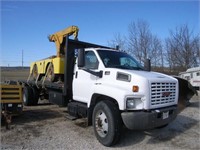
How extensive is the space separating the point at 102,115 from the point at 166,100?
1.61 m

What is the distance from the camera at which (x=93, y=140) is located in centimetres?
640

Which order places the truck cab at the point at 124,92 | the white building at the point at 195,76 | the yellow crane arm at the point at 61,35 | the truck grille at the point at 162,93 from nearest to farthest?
the truck cab at the point at 124,92, the truck grille at the point at 162,93, the yellow crane arm at the point at 61,35, the white building at the point at 195,76

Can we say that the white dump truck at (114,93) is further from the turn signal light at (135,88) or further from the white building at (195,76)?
the white building at (195,76)

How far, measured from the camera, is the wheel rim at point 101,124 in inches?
238

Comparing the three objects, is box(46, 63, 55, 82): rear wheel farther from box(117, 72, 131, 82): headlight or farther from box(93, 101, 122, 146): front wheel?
box(117, 72, 131, 82): headlight

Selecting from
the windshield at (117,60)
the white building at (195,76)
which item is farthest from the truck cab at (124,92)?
the white building at (195,76)

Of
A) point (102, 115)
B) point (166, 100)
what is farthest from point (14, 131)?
point (166, 100)

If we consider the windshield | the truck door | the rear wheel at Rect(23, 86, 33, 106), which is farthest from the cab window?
the rear wheel at Rect(23, 86, 33, 106)

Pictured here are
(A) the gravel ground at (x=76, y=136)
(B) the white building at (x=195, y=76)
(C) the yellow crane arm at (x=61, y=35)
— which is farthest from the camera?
(B) the white building at (x=195, y=76)

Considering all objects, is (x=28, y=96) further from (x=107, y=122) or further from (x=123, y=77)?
(x=123, y=77)

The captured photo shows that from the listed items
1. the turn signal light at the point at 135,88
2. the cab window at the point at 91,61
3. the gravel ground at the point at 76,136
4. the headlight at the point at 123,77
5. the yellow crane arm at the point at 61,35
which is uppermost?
the yellow crane arm at the point at 61,35

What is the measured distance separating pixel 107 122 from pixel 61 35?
19.1 feet

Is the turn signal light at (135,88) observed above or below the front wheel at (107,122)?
above

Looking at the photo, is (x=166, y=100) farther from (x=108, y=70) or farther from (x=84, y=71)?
(x=84, y=71)
